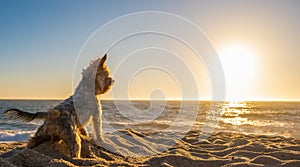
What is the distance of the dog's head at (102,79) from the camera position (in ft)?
20.4

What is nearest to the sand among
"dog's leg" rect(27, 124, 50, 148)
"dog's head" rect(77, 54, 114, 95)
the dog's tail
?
"dog's leg" rect(27, 124, 50, 148)

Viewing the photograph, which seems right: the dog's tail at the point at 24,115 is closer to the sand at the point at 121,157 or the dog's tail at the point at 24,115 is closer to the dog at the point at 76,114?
the dog at the point at 76,114

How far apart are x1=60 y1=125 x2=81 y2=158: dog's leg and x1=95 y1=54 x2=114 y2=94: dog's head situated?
1.71 metres

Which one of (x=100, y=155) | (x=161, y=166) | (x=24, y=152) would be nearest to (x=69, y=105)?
(x=24, y=152)

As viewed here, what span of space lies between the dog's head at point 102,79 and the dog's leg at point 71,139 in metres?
1.71

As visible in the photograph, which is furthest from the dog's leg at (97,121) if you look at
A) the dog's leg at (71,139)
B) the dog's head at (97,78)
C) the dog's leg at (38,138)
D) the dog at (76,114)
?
the dog's leg at (38,138)

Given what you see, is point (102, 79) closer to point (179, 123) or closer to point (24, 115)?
point (24, 115)

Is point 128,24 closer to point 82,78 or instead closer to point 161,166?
point 82,78

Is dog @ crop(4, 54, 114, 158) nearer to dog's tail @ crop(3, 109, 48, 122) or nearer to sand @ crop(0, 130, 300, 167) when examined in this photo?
dog's tail @ crop(3, 109, 48, 122)

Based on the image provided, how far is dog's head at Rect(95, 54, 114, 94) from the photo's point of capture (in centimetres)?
622

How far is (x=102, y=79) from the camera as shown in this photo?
249 inches

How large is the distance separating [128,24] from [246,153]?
457 cm

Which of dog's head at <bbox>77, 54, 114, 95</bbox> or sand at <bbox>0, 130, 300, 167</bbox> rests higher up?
dog's head at <bbox>77, 54, 114, 95</bbox>

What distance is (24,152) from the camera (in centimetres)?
445
